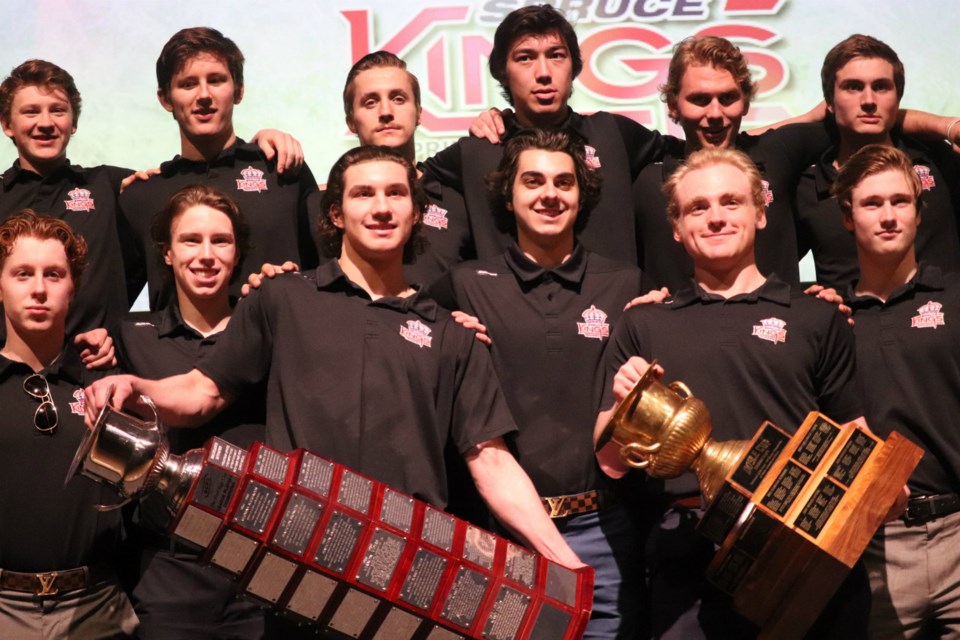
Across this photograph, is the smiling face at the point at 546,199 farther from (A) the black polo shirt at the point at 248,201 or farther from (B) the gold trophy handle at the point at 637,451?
(B) the gold trophy handle at the point at 637,451

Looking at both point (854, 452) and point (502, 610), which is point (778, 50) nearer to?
point (854, 452)

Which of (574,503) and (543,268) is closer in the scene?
(574,503)

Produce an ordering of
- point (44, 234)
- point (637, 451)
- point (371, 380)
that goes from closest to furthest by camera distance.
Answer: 1. point (637, 451)
2. point (371, 380)
3. point (44, 234)

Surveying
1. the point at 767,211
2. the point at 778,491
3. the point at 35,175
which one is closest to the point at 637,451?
the point at 778,491

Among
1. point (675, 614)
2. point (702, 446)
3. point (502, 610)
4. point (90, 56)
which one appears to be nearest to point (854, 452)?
point (702, 446)

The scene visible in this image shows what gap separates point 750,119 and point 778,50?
29 cm

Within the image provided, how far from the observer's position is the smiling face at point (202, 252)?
13.5 ft

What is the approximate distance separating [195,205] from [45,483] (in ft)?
3.10

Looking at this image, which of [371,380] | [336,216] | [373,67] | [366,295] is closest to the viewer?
[371,380]

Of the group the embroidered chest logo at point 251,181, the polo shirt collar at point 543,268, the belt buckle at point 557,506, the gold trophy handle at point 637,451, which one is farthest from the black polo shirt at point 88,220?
the gold trophy handle at point 637,451

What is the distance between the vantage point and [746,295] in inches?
147

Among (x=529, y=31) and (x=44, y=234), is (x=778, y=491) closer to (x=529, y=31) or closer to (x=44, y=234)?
(x=529, y=31)

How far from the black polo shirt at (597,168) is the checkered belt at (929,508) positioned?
1.16 metres

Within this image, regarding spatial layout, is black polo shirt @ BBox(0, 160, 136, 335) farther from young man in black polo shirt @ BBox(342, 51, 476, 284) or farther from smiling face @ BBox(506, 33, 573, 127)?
smiling face @ BBox(506, 33, 573, 127)
